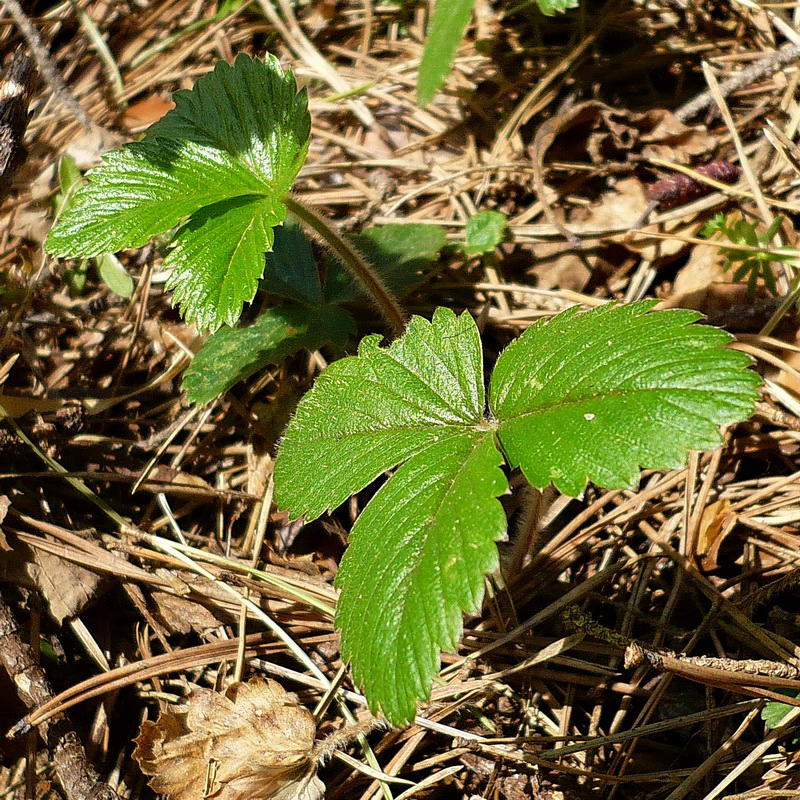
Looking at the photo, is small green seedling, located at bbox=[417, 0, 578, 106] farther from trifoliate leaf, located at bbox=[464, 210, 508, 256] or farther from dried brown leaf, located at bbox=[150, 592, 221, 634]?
dried brown leaf, located at bbox=[150, 592, 221, 634]

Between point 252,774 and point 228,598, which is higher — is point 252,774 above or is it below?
below

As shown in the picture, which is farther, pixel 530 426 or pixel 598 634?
pixel 598 634

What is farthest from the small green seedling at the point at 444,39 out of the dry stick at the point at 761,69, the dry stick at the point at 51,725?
the dry stick at the point at 51,725

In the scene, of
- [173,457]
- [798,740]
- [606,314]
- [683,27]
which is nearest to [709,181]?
[683,27]

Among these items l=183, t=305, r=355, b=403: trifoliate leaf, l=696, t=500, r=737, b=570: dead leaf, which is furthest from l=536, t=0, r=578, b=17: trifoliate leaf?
l=696, t=500, r=737, b=570: dead leaf

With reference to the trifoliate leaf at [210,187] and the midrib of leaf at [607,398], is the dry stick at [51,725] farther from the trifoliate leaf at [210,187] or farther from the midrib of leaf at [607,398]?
the midrib of leaf at [607,398]

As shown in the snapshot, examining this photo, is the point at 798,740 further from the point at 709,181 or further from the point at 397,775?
the point at 709,181

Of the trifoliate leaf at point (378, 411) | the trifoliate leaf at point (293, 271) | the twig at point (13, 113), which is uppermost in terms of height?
the twig at point (13, 113)
